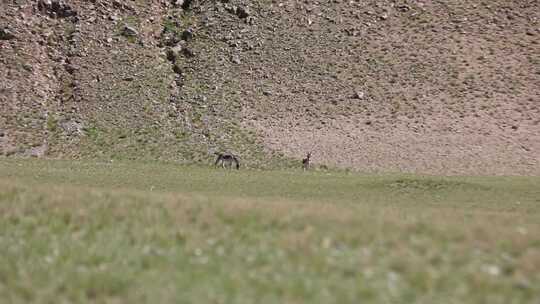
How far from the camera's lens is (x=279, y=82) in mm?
57719

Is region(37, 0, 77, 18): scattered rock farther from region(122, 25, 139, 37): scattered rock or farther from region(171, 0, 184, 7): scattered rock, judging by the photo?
region(171, 0, 184, 7): scattered rock

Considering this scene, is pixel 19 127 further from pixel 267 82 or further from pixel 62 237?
pixel 62 237

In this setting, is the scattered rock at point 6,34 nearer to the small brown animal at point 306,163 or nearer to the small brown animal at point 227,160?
the small brown animal at point 227,160

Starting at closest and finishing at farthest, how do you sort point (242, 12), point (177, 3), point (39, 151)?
1. point (39, 151)
2. point (242, 12)
3. point (177, 3)

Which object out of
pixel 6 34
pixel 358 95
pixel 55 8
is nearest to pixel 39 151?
pixel 6 34

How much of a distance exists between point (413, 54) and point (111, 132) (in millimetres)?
25574

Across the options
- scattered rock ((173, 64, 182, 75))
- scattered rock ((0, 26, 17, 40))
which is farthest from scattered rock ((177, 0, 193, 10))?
scattered rock ((0, 26, 17, 40))

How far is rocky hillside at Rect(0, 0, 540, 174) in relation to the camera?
49312mm

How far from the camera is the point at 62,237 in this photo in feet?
41.1

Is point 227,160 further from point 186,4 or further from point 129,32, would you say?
point 186,4

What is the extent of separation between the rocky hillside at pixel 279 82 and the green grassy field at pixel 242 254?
32.8 meters

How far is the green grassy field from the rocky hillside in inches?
1293

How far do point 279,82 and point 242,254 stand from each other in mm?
47038

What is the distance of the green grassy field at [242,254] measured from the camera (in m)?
9.66
